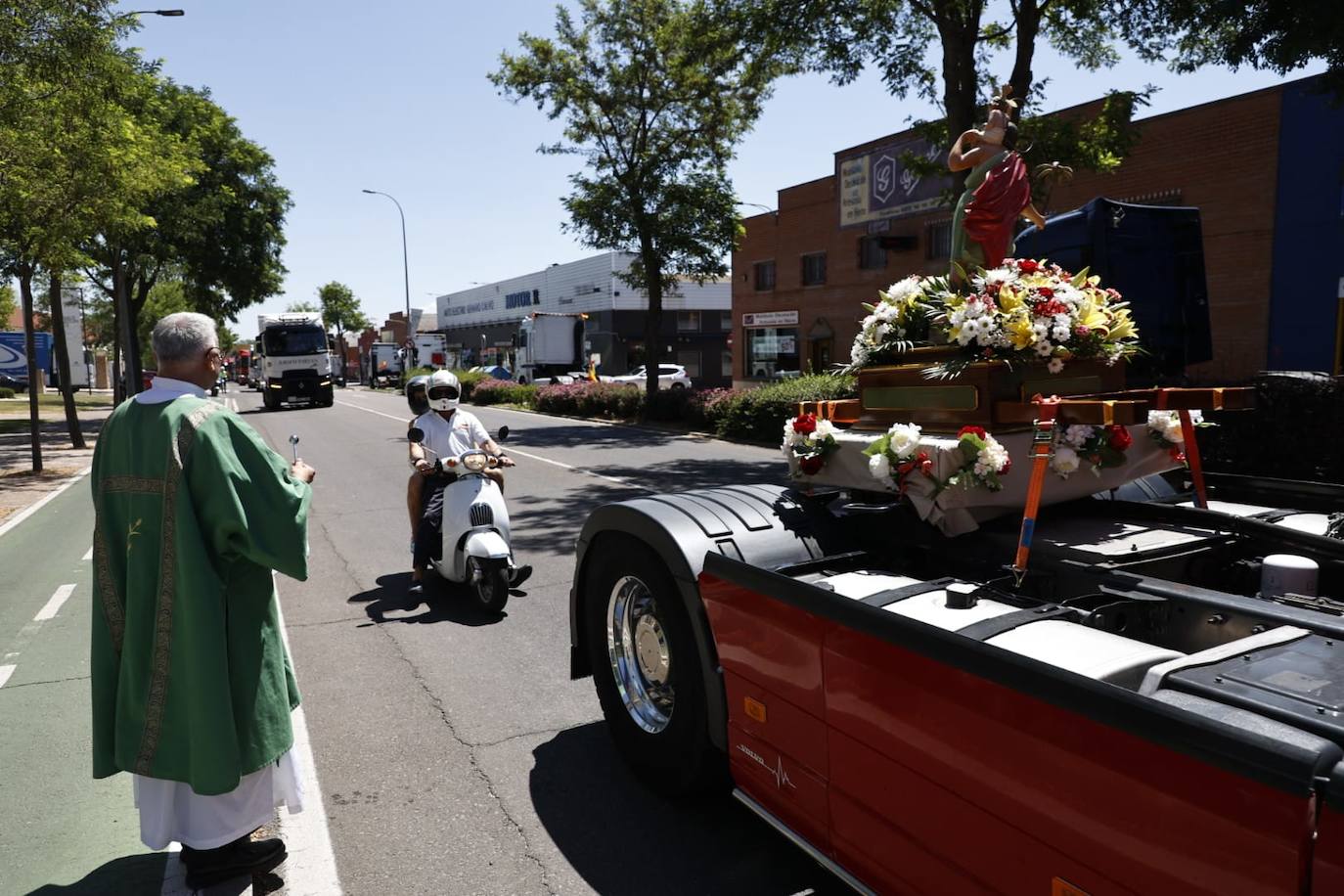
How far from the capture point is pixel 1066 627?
2.23 metres

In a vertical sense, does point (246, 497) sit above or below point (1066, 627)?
above

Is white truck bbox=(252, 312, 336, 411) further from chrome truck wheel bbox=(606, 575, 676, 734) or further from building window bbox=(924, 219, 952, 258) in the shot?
chrome truck wheel bbox=(606, 575, 676, 734)

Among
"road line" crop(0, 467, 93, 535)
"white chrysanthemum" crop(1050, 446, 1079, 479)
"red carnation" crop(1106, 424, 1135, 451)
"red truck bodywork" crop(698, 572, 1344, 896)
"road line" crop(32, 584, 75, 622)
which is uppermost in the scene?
"red carnation" crop(1106, 424, 1135, 451)

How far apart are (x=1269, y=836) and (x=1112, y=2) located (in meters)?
16.5

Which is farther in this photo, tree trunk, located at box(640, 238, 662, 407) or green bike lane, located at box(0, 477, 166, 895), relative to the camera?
tree trunk, located at box(640, 238, 662, 407)

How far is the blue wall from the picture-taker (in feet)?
57.3

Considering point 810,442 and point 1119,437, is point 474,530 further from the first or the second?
point 1119,437

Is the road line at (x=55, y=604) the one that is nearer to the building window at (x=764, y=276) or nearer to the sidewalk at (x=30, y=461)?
the sidewalk at (x=30, y=461)

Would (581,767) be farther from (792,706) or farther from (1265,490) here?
(1265,490)

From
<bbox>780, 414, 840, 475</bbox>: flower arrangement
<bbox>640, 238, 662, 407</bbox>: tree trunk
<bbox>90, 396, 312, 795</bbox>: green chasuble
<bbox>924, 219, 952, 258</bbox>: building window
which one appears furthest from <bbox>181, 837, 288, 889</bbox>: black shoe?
<bbox>924, 219, 952, 258</bbox>: building window

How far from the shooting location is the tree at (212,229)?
27938mm

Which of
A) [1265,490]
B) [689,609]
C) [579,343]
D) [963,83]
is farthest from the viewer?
[579,343]

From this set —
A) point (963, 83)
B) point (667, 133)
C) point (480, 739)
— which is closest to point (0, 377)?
point (667, 133)

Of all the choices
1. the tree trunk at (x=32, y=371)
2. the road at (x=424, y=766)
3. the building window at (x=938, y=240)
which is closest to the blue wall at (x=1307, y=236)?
the building window at (x=938, y=240)
